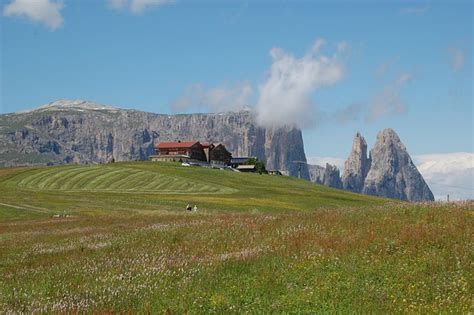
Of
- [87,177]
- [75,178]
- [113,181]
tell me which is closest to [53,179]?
[75,178]

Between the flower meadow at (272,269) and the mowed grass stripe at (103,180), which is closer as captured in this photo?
the flower meadow at (272,269)

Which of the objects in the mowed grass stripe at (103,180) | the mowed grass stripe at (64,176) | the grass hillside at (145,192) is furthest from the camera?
the mowed grass stripe at (64,176)

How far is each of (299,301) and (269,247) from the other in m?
6.45

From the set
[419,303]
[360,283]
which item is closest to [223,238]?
[360,283]

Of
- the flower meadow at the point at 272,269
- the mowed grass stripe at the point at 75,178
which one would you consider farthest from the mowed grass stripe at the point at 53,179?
the flower meadow at the point at 272,269

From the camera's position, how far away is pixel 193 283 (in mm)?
13984

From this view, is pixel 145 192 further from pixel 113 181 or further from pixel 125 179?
pixel 125 179

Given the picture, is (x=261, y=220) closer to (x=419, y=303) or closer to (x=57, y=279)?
(x=57, y=279)

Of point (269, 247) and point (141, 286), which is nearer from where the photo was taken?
point (141, 286)

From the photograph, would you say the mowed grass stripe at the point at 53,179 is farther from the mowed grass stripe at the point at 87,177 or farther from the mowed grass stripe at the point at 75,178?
the mowed grass stripe at the point at 87,177

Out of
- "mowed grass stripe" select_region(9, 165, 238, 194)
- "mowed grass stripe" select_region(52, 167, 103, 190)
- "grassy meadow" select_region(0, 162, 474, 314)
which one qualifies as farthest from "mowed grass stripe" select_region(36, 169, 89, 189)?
"grassy meadow" select_region(0, 162, 474, 314)

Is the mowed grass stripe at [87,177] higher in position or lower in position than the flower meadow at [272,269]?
lower

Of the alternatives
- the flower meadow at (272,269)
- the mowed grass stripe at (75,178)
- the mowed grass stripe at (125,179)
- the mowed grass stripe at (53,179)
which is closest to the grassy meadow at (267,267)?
the flower meadow at (272,269)

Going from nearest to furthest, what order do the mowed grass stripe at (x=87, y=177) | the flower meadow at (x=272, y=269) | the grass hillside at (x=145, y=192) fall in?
1. the flower meadow at (x=272, y=269)
2. the grass hillside at (x=145, y=192)
3. the mowed grass stripe at (x=87, y=177)
